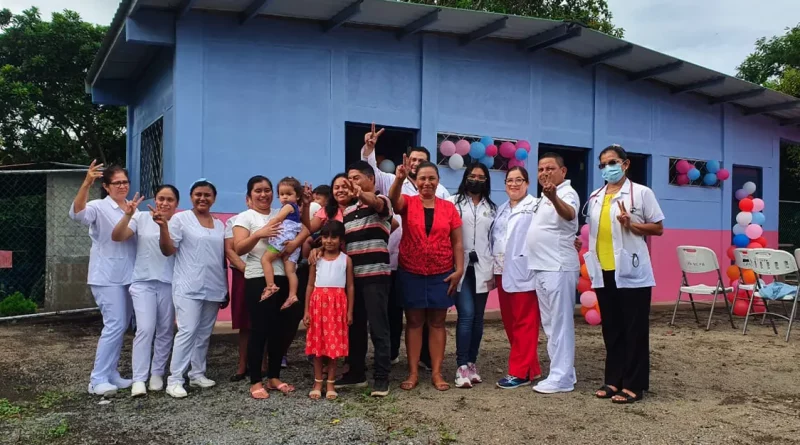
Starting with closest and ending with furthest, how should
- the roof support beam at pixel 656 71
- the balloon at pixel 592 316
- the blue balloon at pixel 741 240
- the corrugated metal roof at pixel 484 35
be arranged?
the corrugated metal roof at pixel 484 35, the balloon at pixel 592 316, the roof support beam at pixel 656 71, the blue balloon at pixel 741 240

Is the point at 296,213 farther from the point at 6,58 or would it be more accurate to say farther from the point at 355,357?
the point at 6,58

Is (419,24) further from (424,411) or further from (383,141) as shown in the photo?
(424,411)

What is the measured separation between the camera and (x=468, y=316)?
4.67 metres

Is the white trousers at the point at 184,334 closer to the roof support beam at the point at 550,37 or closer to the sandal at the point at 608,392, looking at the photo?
the sandal at the point at 608,392

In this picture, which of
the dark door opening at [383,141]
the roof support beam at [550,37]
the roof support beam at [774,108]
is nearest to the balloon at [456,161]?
the dark door opening at [383,141]

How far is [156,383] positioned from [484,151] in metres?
4.99

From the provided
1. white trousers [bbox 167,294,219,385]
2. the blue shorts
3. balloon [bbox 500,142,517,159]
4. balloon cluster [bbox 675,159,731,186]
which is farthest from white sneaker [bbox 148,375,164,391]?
balloon cluster [bbox 675,159,731,186]

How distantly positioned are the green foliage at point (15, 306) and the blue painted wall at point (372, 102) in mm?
3265

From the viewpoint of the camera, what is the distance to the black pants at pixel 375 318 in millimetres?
4320

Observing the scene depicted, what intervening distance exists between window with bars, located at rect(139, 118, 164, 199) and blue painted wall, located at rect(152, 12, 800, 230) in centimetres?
64

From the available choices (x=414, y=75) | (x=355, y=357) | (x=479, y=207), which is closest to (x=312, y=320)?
(x=355, y=357)

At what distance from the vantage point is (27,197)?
9.69 m

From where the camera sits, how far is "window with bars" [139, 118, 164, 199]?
7781 millimetres

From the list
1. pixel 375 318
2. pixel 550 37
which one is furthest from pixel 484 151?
pixel 375 318
